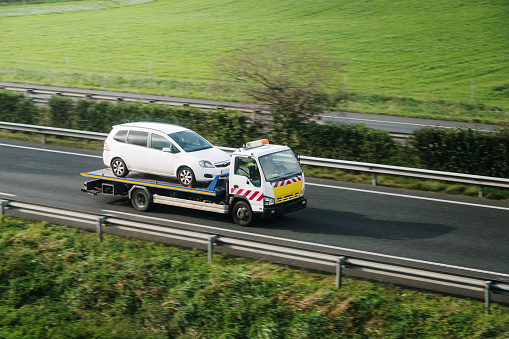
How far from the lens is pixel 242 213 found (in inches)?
523

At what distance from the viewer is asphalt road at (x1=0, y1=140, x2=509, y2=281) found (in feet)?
38.7

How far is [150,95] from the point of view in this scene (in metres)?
32.3

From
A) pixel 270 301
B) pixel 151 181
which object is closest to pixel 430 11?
pixel 151 181

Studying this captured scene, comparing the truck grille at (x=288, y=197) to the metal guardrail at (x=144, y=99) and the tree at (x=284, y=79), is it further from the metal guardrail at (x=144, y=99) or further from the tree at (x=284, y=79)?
the metal guardrail at (x=144, y=99)

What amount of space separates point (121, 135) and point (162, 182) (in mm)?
1881

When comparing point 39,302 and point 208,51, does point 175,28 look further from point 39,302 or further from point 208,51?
point 39,302

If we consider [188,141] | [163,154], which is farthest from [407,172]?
[163,154]

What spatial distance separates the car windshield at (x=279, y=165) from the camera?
1321 centimetres

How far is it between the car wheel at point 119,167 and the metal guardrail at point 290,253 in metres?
2.16

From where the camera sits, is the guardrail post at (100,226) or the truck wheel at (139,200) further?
the truck wheel at (139,200)

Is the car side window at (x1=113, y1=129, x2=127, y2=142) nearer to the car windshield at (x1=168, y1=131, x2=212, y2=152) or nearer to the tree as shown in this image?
the car windshield at (x1=168, y1=131, x2=212, y2=152)

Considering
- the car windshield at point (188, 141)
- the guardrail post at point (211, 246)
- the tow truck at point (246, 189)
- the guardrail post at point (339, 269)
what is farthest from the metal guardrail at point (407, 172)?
Answer: the guardrail post at point (339, 269)

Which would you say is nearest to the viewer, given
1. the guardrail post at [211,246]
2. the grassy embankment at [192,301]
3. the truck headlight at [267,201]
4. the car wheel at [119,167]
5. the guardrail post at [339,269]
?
the grassy embankment at [192,301]

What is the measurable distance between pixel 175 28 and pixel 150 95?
1949 centimetres
